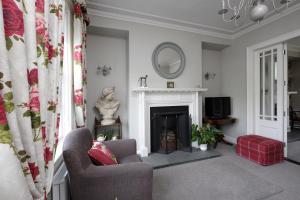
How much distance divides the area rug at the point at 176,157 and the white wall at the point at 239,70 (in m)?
1.23

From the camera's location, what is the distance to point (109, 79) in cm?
354

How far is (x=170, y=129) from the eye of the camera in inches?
139

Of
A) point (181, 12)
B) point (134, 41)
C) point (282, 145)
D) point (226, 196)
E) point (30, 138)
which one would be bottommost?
point (226, 196)

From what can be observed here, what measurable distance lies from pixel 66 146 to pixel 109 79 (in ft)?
7.60

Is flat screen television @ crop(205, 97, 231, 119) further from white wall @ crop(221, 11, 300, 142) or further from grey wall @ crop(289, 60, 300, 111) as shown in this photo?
grey wall @ crop(289, 60, 300, 111)

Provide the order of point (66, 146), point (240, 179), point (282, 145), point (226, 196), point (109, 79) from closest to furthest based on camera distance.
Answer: point (66, 146), point (226, 196), point (240, 179), point (282, 145), point (109, 79)

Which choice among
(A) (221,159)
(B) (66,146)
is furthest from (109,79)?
(A) (221,159)

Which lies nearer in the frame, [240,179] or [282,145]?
[240,179]

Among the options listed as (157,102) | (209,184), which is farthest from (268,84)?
(209,184)

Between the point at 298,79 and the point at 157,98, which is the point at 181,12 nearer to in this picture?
the point at 157,98

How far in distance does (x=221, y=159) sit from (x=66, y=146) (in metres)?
2.82

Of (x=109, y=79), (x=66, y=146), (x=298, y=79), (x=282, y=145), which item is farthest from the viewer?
(x=298, y=79)

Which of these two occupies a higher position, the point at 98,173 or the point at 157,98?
the point at 157,98

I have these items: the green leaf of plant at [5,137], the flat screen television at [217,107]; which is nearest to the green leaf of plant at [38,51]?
the green leaf of plant at [5,137]
